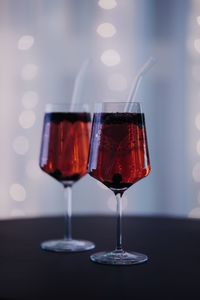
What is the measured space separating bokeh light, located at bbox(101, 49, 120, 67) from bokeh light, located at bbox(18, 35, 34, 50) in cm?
36

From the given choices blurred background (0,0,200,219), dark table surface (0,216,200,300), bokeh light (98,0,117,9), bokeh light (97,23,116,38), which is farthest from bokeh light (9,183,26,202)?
dark table surface (0,216,200,300)

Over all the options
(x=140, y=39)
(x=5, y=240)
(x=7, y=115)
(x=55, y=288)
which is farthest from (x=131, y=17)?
(x=55, y=288)

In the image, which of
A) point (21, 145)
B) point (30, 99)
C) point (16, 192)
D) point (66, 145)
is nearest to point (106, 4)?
point (30, 99)

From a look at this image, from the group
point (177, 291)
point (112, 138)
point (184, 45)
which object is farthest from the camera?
point (184, 45)

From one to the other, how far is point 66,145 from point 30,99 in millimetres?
1859

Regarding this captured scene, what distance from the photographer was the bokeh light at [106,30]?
3.06 metres

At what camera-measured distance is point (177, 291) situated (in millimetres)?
858

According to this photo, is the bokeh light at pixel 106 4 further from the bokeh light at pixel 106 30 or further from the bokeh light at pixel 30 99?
the bokeh light at pixel 30 99

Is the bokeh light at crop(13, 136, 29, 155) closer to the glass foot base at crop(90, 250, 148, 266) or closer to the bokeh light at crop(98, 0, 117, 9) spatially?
the bokeh light at crop(98, 0, 117, 9)

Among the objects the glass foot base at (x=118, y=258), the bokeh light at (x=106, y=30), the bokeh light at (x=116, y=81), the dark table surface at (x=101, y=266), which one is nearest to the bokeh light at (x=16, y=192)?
the bokeh light at (x=116, y=81)

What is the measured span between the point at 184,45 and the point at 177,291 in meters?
2.32

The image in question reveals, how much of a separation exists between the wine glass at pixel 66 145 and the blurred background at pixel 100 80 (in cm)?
178

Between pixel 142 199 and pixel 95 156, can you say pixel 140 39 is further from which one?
pixel 95 156

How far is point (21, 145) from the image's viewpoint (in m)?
3.13
